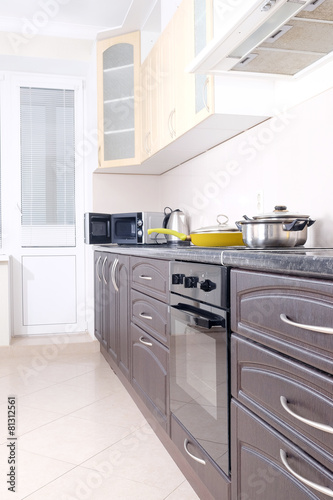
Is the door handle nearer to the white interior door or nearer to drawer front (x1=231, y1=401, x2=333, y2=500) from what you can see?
drawer front (x1=231, y1=401, x2=333, y2=500)

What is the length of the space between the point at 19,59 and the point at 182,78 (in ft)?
6.55

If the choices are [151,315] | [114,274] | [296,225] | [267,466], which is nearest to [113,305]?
[114,274]

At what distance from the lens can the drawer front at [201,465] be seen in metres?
1.38

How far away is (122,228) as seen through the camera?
12.1 feet

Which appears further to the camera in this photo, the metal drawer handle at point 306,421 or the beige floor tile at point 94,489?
the beige floor tile at point 94,489

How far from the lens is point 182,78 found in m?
2.48

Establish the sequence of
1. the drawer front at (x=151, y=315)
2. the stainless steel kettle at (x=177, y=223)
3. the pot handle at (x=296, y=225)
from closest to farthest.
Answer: the pot handle at (x=296, y=225) < the drawer front at (x=151, y=315) < the stainless steel kettle at (x=177, y=223)

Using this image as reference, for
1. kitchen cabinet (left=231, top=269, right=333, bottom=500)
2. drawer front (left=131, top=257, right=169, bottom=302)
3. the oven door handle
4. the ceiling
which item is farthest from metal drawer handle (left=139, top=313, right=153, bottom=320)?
the ceiling

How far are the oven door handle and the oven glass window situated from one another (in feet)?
6.17

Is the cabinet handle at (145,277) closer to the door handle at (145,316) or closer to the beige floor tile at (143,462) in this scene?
the door handle at (145,316)

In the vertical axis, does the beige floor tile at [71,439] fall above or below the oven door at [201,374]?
below

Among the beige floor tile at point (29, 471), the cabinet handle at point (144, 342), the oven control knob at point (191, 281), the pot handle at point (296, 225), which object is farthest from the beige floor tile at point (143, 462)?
the pot handle at point (296, 225)

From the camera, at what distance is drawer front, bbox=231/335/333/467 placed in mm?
894

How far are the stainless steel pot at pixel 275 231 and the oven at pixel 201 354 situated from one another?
21cm
